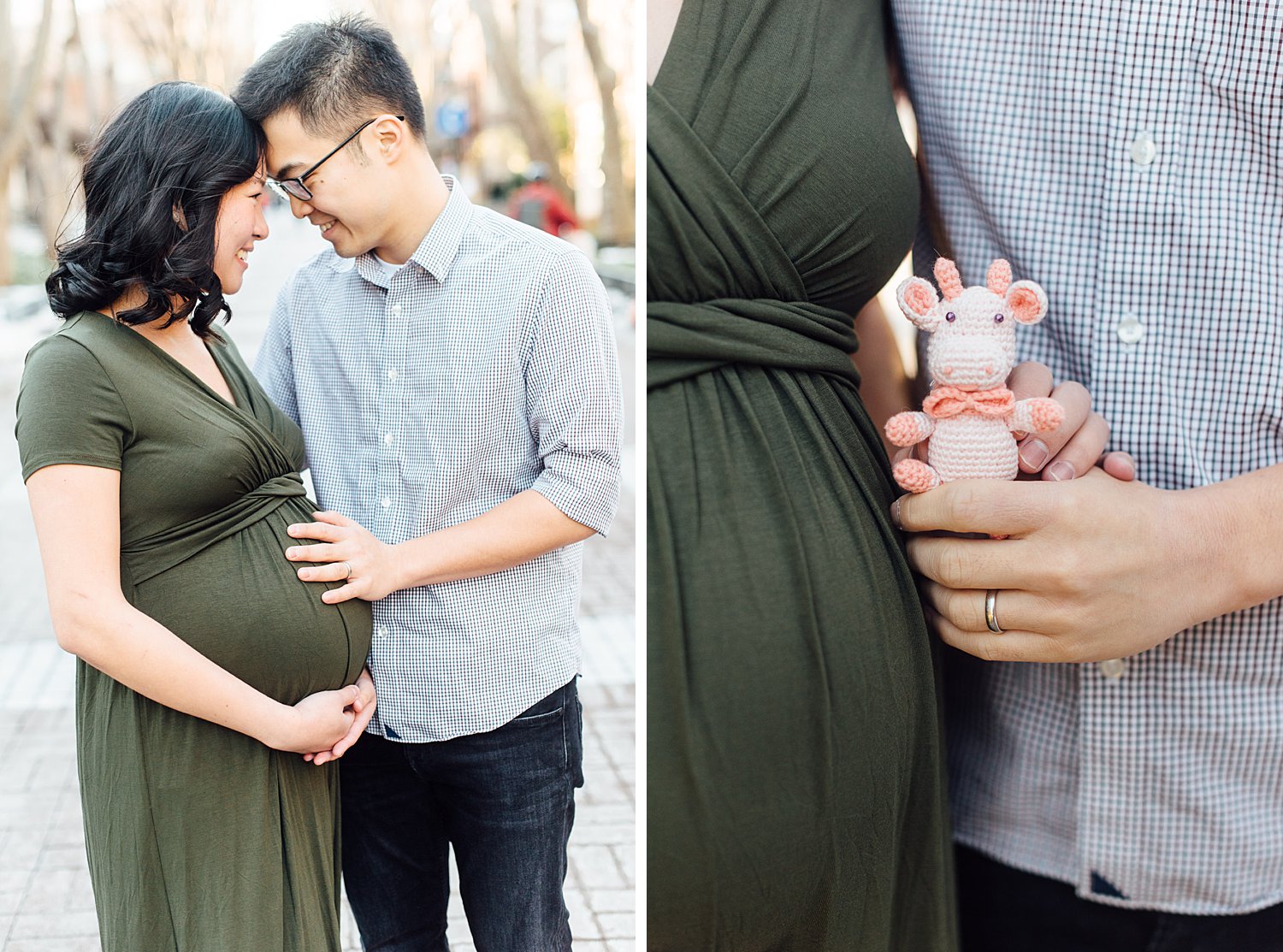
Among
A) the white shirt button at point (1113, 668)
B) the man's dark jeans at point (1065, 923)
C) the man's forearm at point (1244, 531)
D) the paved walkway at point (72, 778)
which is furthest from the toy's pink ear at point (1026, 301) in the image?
the paved walkway at point (72, 778)

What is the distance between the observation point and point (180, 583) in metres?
1.41

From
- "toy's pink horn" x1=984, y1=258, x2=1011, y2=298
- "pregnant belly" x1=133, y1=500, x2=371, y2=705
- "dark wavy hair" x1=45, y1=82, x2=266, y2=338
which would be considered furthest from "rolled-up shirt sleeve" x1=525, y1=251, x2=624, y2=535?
"toy's pink horn" x1=984, y1=258, x2=1011, y2=298

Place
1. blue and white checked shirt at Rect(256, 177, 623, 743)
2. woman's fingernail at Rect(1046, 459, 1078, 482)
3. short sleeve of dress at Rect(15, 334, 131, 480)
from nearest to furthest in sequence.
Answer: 1. woman's fingernail at Rect(1046, 459, 1078, 482)
2. short sleeve of dress at Rect(15, 334, 131, 480)
3. blue and white checked shirt at Rect(256, 177, 623, 743)

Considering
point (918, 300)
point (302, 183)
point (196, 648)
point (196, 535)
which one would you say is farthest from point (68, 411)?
point (918, 300)

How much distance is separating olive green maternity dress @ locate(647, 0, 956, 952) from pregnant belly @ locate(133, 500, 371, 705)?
0.60 meters

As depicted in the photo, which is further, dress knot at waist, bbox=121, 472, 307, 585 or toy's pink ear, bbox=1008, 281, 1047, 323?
dress knot at waist, bbox=121, 472, 307, 585

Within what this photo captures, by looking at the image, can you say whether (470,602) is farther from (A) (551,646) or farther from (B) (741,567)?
(B) (741,567)

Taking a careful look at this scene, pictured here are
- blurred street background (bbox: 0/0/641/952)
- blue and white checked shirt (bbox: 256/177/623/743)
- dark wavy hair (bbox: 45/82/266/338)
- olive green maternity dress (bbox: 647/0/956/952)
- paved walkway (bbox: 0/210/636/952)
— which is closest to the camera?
olive green maternity dress (bbox: 647/0/956/952)

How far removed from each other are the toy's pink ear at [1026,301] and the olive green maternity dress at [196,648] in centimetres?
92

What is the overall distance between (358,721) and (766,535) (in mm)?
731

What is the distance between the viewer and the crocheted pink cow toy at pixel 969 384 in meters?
1.12

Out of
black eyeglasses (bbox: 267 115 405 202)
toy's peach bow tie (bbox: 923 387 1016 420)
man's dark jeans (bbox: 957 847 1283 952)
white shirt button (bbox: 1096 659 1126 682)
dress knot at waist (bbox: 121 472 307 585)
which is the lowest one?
man's dark jeans (bbox: 957 847 1283 952)

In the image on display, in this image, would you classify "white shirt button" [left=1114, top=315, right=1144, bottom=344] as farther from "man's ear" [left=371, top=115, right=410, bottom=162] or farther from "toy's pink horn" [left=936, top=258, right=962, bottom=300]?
"man's ear" [left=371, top=115, right=410, bottom=162]

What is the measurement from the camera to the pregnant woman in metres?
1.34
